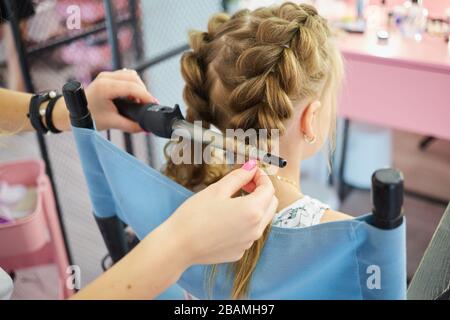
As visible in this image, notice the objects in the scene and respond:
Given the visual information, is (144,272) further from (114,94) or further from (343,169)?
(343,169)

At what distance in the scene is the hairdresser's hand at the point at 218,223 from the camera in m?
0.54

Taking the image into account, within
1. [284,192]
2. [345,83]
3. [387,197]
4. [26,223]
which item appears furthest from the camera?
[345,83]

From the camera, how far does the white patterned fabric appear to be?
810 millimetres

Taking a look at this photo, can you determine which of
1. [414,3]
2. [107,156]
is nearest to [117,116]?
[107,156]

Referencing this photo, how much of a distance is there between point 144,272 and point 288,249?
0.21 metres

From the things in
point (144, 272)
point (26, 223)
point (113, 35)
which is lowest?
point (26, 223)

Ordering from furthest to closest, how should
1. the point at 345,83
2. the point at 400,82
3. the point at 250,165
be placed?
the point at 345,83, the point at 400,82, the point at 250,165

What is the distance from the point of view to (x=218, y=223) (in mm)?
541

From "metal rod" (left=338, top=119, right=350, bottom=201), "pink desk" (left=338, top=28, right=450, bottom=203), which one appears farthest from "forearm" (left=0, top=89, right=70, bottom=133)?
"metal rod" (left=338, top=119, right=350, bottom=201)

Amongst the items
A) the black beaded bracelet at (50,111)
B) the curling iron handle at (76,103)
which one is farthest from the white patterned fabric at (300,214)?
the black beaded bracelet at (50,111)

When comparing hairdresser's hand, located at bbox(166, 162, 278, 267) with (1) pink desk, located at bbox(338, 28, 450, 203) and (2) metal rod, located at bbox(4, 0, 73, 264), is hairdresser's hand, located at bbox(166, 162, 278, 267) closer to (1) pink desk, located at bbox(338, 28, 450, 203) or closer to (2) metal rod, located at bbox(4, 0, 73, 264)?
(1) pink desk, located at bbox(338, 28, 450, 203)

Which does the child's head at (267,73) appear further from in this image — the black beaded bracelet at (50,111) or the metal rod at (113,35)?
the metal rod at (113,35)

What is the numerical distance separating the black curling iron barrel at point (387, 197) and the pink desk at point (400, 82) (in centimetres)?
73

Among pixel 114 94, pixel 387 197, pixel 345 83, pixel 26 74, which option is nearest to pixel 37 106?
pixel 114 94
